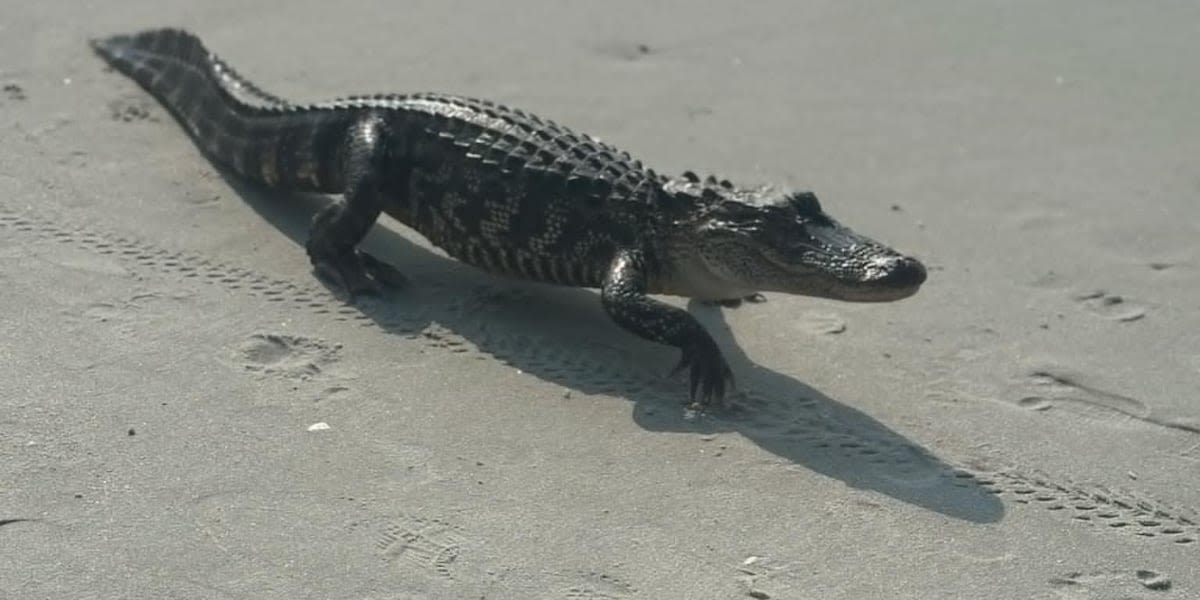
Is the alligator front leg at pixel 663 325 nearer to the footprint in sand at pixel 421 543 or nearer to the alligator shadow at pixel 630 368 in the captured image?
the alligator shadow at pixel 630 368

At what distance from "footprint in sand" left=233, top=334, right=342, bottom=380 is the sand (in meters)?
0.02

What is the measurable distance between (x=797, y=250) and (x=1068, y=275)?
4.63ft

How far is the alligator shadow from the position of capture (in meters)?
5.21

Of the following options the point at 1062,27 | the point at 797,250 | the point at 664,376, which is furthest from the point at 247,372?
the point at 1062,27

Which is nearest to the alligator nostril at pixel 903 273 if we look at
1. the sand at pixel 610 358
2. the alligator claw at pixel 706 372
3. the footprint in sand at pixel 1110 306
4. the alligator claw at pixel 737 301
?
the sand at pixel 610 358

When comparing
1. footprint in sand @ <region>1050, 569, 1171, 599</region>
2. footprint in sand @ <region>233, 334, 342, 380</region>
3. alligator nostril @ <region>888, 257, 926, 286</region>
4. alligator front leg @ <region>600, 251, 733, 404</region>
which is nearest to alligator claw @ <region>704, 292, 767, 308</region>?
alligator front leg @ <region>600, 251, 733, 404</region>

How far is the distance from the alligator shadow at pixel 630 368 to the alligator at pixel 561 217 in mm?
104

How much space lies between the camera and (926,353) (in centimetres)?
607

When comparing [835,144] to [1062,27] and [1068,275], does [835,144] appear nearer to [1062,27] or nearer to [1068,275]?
[1068,275]

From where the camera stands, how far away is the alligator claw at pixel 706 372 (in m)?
5.60

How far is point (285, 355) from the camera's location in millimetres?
5672

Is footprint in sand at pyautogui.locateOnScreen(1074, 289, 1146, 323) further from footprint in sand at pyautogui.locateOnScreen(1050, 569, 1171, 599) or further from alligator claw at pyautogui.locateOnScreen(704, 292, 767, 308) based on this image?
footprint in sand at pyautogui.locateOnScreen(1050, 569, 1171, 599)

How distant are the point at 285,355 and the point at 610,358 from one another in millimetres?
1086

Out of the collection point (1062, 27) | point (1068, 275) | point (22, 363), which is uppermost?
point (1062, 27)
